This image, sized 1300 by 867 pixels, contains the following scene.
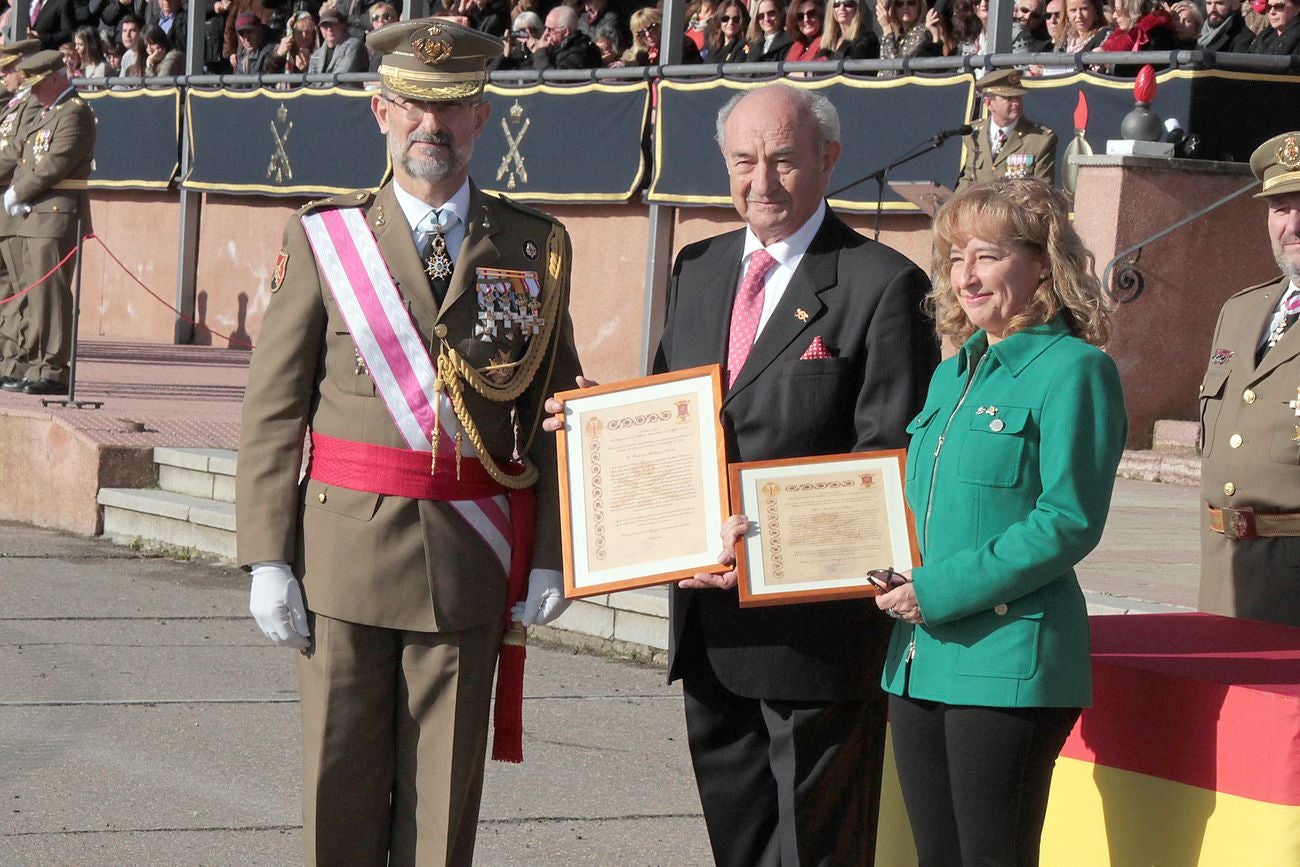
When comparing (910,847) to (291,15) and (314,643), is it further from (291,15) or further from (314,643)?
(291,15)

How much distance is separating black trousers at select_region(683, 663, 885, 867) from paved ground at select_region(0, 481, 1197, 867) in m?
1.28

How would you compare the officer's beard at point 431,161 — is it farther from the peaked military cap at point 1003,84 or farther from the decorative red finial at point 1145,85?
the peaked military cap at point 1003,84

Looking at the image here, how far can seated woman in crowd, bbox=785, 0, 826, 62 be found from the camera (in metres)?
13.3

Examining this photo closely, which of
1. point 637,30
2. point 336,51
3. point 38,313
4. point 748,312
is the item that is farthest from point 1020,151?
point 336,51

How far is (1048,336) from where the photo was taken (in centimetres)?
346

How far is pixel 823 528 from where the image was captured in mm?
3615

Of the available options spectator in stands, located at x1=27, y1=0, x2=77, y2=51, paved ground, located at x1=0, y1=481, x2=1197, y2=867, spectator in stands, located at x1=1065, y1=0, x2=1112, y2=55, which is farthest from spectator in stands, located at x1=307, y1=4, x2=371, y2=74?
paved ground, located at x1=0, y1=481, x2=1197, y2=867

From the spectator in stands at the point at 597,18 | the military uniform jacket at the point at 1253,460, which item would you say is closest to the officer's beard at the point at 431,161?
the military uniform jacket at the point at 1253,460

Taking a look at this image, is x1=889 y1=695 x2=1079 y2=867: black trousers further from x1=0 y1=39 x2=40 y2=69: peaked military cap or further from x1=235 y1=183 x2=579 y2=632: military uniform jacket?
x1=0 y1=39 x2=40 y2=69: peaked military cap

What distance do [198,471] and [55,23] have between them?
44.1 feet

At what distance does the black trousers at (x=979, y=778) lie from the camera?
336cm

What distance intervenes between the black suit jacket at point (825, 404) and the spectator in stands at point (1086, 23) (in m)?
8.22

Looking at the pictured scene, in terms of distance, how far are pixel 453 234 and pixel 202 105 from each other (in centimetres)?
1498

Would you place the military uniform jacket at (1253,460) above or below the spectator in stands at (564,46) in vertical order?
below
